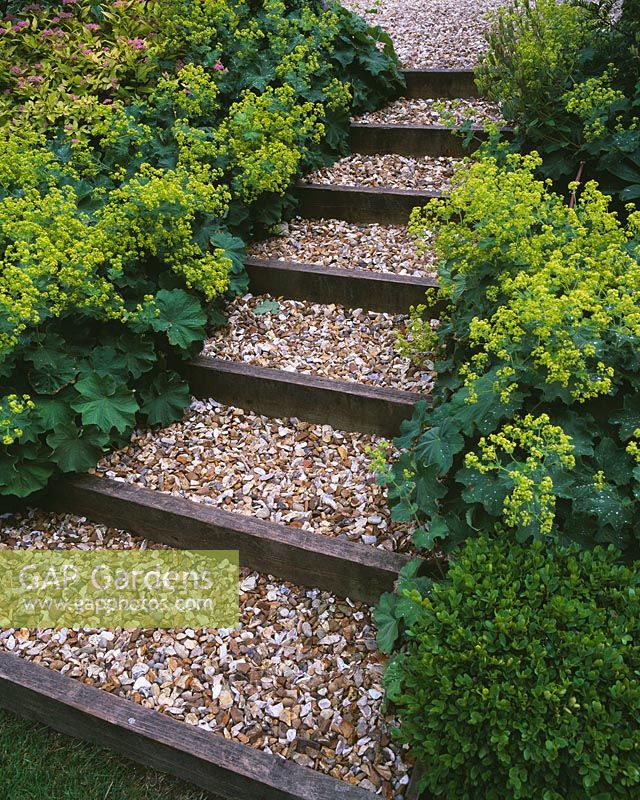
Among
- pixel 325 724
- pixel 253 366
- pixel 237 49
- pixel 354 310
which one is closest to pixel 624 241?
pixel 354 310

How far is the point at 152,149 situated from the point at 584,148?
2319 millimetres

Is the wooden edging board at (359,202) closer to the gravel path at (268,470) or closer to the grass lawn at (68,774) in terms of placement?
the gravel path at (268,470)

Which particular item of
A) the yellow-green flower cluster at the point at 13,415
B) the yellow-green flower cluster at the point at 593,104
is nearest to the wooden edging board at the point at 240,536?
the yellow-green flower cluster at the point at 13,415

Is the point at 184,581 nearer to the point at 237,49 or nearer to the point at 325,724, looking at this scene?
the point at 325,724

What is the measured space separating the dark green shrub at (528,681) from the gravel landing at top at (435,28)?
14.7 feet

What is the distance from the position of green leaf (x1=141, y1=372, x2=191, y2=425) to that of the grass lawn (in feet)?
4.62

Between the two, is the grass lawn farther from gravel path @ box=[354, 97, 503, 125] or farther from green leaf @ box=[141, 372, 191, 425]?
gravel path @ box=[354, 97, 503, 125]

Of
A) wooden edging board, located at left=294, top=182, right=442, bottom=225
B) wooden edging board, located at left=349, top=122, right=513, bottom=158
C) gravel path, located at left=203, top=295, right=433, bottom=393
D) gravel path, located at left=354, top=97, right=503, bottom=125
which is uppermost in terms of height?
gravel path, located at left=354, top=97, right=503, bottom=125

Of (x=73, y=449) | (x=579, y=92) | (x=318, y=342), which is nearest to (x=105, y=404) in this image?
(x=73, y=449)

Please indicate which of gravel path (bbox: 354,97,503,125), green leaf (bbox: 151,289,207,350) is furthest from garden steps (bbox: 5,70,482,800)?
gravel path (bbox: 354,97,503,125)

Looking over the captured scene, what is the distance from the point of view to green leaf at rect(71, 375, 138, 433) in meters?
3.05

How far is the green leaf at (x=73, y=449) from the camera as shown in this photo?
302cm

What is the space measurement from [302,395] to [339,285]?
0.79 m

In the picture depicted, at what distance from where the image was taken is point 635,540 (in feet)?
7.52
